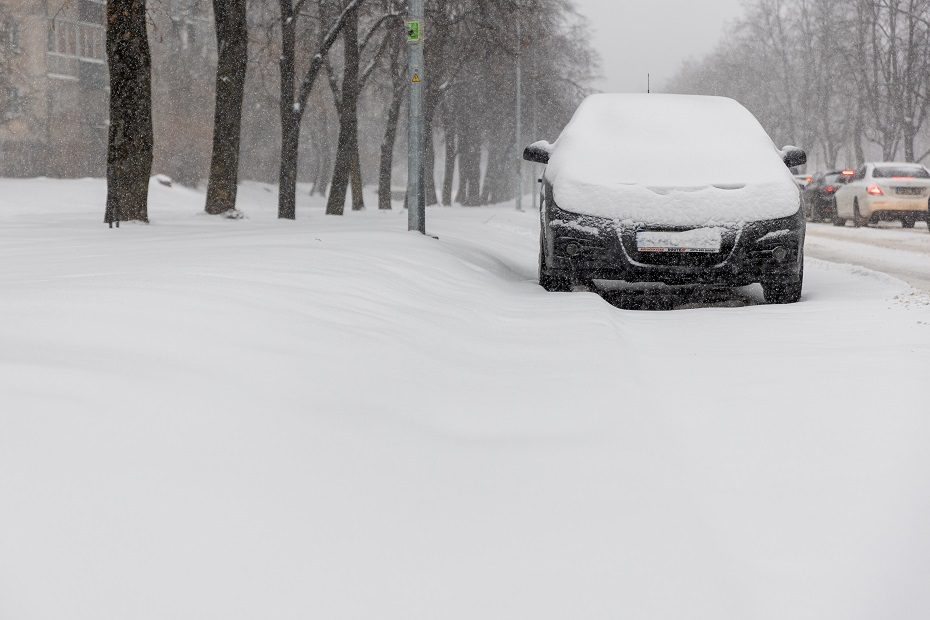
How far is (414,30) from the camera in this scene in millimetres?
12211

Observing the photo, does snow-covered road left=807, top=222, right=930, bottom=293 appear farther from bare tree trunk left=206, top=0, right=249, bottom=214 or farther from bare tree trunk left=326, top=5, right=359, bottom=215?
bare tree trunk left=326, top=5, right=359, bottom=215

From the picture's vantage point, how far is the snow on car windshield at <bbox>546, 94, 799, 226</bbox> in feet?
24.9

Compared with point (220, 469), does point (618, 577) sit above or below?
below

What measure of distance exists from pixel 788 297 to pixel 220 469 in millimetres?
6051

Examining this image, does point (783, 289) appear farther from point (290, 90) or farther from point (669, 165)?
point (290, 90)

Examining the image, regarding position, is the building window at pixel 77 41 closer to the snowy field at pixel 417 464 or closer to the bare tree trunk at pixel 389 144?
the bare tree trunk at pixel 389 144

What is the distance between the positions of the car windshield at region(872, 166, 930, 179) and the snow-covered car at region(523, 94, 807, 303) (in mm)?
18625

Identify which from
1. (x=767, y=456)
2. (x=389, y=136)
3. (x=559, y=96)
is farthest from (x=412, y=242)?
(x=559, y=96)

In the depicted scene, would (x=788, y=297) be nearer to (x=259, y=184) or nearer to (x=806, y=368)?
(x=806, y=368)

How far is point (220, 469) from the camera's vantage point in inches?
101

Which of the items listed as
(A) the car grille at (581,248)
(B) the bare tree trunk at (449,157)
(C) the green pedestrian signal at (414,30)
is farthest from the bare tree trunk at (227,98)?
(B) the bare tree trunk at (449,157)

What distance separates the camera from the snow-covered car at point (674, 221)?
7.55 metres

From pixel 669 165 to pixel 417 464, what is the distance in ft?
17.8

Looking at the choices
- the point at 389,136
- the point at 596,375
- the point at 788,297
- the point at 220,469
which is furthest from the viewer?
the point at 389,136
